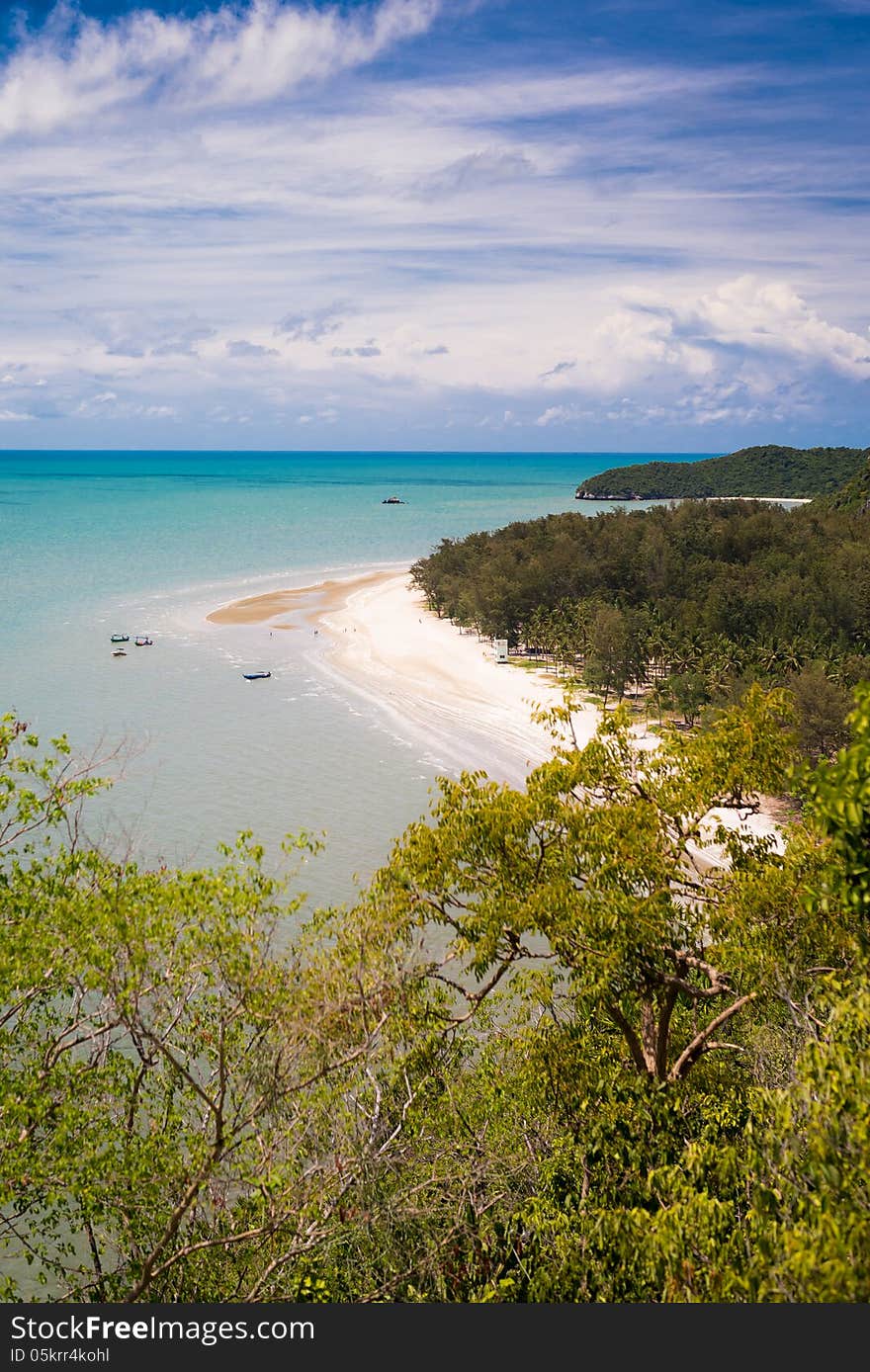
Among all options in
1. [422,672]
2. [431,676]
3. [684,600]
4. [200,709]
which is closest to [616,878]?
[200,709]

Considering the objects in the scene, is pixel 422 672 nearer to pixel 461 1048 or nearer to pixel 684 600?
pixel 684 600

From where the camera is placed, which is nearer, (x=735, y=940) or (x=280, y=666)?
(x=735, y=940)

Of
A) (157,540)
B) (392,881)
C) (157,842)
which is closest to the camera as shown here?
(392,881)

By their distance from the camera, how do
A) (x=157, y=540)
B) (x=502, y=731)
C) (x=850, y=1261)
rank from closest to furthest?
(x=850, y=1261) < (x=502, y=731) < (x=157, y=540)

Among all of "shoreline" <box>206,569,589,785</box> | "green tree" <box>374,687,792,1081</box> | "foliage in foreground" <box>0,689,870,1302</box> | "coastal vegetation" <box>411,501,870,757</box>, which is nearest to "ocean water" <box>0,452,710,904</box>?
"shoreline" <box>206,569,589,785</box>

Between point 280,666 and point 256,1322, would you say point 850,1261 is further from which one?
point 280,666

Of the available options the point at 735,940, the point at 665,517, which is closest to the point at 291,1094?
the point at 735,940

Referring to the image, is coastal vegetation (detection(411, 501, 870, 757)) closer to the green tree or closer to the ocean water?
the ocean water
